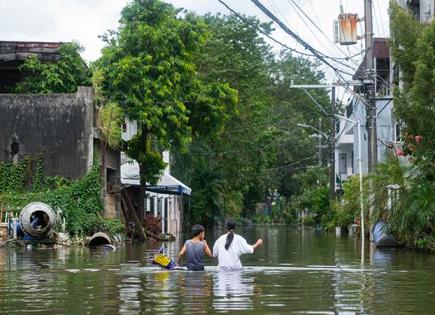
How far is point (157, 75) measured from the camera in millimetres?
41844

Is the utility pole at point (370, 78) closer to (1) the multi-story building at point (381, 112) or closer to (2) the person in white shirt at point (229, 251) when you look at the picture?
(1) the multi-story building at point (381, 112)

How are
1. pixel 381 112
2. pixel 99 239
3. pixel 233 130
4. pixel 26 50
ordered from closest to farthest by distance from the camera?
pixel 99 239 < pixel 26 50 < pixel 381 112 < pixel 233 130

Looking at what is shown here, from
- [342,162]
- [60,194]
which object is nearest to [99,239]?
[60,194]

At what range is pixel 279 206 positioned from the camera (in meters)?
126

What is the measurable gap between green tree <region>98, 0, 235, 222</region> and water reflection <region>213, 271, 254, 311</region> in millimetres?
22628

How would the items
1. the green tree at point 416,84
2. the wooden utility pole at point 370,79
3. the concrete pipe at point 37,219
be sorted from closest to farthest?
the green tree at point 416,84 → the concrete pipe at point 37,219 → the wooden utility pole at point 370,79

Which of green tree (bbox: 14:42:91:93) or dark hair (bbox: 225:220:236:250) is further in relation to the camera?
green tree (bbox: 14:42:91:93)

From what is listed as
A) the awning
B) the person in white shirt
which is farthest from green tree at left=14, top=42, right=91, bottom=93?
the person in white shirt

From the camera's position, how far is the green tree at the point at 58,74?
39.5 meters

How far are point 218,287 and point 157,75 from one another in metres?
27.1

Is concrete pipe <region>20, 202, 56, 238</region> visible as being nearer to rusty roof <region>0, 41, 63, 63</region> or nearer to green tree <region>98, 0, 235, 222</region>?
green tree <region>98, 0, 235, 222</region>

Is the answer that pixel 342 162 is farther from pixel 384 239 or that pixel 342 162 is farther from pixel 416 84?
pixel 416 84

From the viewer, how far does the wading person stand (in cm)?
1916

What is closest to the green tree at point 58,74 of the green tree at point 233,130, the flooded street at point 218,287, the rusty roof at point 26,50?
the rusty roof at point 26,50
